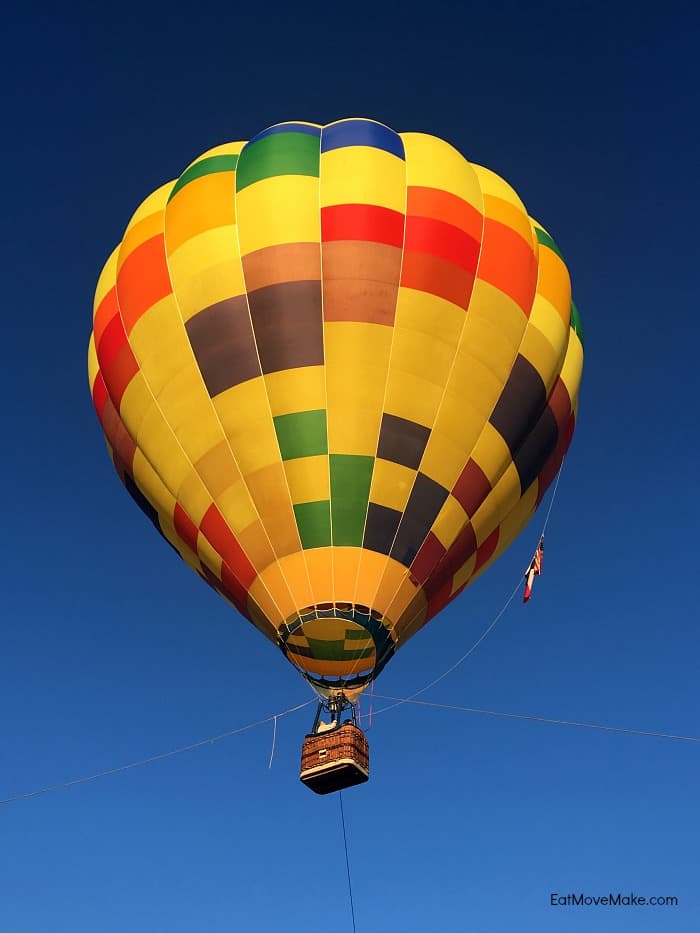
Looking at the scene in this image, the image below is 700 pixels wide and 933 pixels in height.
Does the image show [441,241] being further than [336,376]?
Yes

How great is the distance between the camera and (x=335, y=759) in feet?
30.5

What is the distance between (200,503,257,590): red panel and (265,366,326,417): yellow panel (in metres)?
1.32

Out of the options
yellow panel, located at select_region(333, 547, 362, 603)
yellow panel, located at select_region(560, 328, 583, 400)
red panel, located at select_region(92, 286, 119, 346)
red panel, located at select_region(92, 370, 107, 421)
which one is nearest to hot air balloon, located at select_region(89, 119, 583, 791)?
yellow panel, located at select_region(333, 547, 362, 603)

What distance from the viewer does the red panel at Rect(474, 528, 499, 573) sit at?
11466 mm

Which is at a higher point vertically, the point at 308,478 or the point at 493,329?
the point at 493,329

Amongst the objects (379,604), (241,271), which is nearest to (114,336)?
(241,271)

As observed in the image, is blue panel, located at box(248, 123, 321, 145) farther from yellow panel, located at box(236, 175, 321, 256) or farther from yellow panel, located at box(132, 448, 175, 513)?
yellow panel, located at box(132, 448, 175, 513)

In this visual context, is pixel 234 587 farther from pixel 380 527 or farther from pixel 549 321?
pixel 549 321

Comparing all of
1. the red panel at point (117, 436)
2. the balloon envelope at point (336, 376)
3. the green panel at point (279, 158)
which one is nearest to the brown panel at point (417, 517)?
the balloon envelope at point (336, 376)

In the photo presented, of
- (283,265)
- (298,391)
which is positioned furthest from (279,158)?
(298,391)

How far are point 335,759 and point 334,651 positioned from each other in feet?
3.56

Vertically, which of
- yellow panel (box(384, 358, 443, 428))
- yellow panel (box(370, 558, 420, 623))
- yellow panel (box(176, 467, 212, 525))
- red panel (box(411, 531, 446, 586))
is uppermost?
yellow panel (box(384, 358, 443, 428))

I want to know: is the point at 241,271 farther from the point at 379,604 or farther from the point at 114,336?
the point at 379,604

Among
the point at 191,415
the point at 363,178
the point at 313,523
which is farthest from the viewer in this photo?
the point at 363,178
